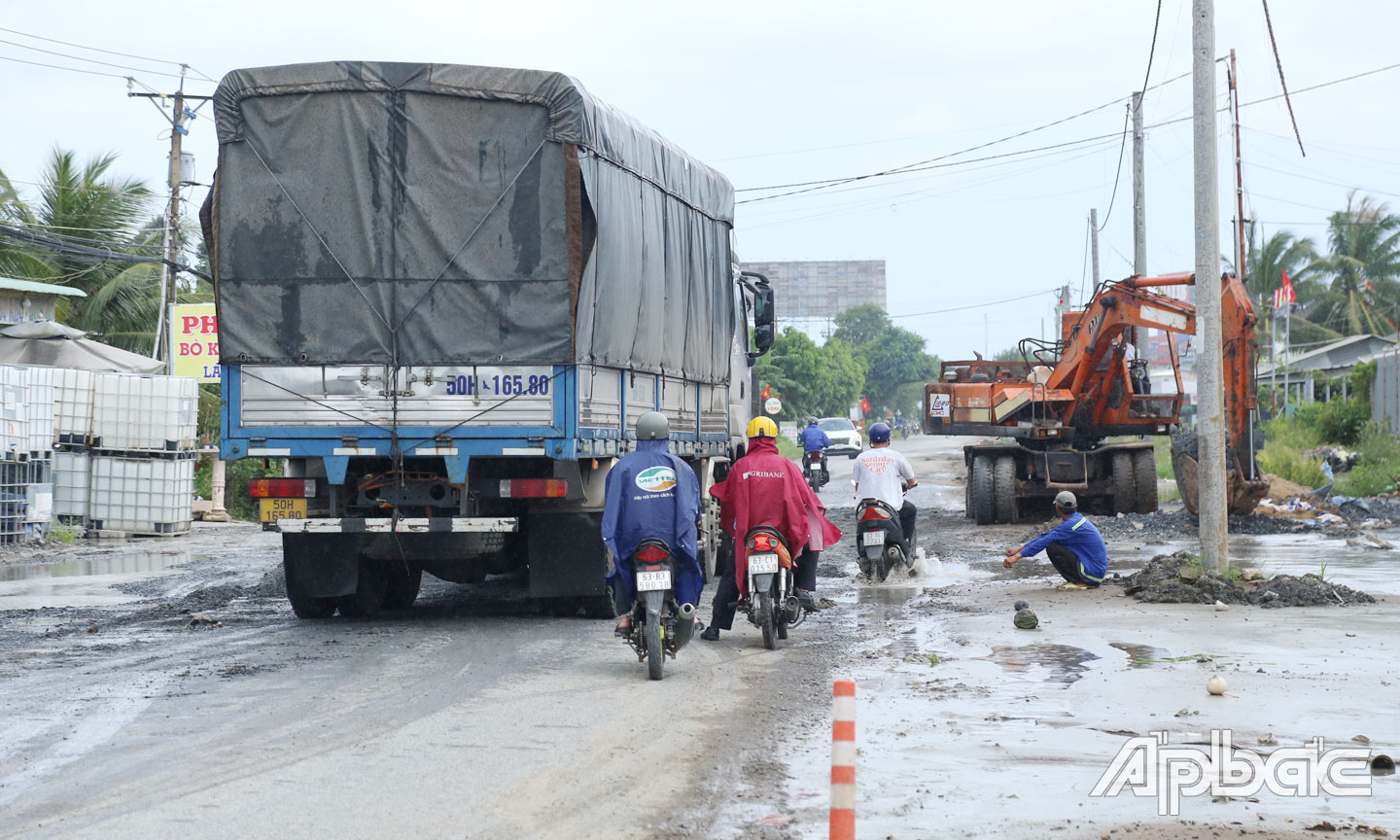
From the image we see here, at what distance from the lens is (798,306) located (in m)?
151

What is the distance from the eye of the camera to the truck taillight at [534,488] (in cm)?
1070

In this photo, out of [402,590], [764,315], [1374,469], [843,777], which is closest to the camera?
[843,777]

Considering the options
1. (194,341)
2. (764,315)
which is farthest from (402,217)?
(194,341)

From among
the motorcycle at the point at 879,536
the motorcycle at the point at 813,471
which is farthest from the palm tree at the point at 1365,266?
the motorcycle at the point at 879,536

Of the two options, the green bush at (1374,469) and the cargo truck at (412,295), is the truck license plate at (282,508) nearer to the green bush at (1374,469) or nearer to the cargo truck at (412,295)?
the cargo truck at (412,295)

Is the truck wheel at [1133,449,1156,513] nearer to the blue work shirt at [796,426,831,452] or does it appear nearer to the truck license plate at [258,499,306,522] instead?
the blue work shirt at [796,426,831,452]

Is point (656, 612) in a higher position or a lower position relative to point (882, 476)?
lower

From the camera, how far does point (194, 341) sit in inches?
1134

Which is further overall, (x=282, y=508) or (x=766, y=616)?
(x=282, y=508)

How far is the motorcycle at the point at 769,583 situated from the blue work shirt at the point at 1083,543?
154 inches

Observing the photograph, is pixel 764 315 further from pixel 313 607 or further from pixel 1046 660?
pixel 1046 660

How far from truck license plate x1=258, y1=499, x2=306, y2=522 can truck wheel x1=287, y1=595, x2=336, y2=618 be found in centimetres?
94

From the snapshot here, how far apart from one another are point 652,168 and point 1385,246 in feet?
183

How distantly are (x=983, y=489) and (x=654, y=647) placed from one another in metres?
14.5
